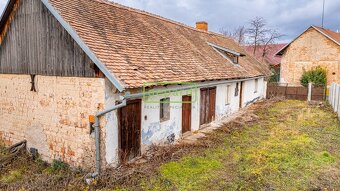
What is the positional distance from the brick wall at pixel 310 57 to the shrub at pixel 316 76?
1.06 meters

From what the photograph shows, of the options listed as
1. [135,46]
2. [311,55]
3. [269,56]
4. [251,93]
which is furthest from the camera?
[269,56]

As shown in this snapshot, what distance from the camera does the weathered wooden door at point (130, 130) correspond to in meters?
7.29

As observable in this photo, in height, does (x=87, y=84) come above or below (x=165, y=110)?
above

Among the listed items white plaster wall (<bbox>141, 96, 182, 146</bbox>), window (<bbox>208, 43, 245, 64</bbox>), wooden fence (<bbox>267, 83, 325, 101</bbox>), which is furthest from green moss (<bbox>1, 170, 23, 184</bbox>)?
wooden fence (<bbox>267, 83, 325, 101</bbox>)

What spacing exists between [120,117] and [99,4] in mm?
5565

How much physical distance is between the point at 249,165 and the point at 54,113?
6.31m

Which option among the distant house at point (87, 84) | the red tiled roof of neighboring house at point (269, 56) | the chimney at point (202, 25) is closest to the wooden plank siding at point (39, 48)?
the distant house at point (87, 84)

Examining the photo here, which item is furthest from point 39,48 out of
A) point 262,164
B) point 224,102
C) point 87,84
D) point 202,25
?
point 202,25

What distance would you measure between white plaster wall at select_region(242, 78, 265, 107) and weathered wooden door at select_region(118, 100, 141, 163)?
12011 mm

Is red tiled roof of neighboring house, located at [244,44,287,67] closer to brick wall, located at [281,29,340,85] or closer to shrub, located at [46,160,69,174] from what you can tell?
brick wall, located at [281,29,340,85]

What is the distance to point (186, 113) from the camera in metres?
10.7

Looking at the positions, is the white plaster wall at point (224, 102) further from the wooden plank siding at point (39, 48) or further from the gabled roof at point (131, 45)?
the wooden plank siding at point (39, 48)

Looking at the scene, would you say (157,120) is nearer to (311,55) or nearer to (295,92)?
(295,92)

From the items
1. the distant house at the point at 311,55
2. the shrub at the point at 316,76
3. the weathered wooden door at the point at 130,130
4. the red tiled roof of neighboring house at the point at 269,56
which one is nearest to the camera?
the weathered wooden door at the point at 130,130
